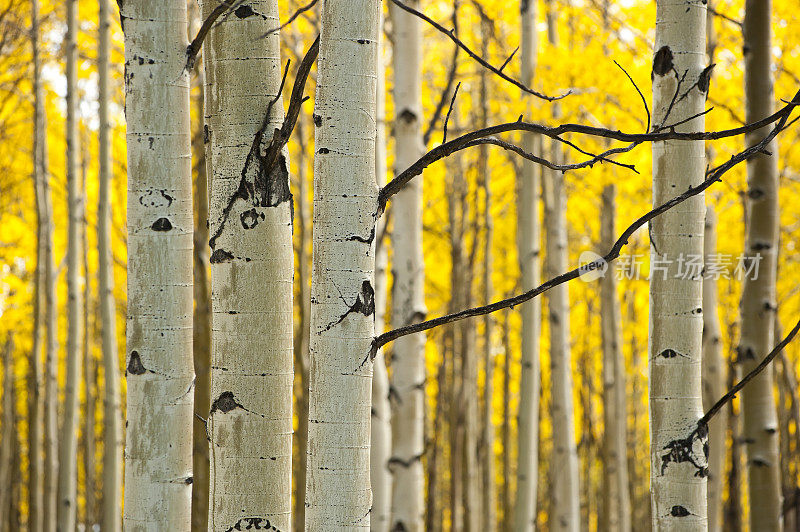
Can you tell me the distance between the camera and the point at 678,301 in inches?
69.5

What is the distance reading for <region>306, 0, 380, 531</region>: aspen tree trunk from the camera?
1.24m

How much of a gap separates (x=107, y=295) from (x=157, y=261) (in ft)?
9.81

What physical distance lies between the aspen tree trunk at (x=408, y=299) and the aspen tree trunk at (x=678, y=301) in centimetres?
143

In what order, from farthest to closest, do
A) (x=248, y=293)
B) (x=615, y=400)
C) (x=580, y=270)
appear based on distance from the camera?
(x=615, y=400) < (x=248, y=293) < (x=580, y=270)

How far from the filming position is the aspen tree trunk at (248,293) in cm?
141

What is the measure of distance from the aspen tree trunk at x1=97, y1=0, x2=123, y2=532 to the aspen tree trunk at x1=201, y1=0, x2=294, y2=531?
300 centimetres

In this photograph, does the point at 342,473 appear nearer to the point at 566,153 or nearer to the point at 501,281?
the point at 566,153

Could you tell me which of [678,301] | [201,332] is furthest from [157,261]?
[201,332]

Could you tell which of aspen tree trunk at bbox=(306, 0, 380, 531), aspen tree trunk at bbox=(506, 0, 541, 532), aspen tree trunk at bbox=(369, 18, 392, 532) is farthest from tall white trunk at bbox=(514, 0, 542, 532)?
aspen tree trunk at bbox=(306, 0, 380, 531)

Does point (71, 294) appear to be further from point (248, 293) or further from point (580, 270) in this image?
point (580, 270)

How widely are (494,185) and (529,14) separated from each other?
511 centimetres

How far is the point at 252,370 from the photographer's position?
141cm

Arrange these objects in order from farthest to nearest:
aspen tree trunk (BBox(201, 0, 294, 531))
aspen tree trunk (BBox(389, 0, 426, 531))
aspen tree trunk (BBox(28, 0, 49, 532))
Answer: aspen tree trunk (BBox(28, 0, 49, 532)) → aspen tree trunk (BBox(389, 0, 426, 531)) → aspen tree trunk (BBox(201, 0, 294, 531))

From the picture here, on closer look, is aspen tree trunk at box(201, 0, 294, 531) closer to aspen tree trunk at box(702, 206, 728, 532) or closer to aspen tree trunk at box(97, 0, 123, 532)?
aspen tree trunk at box(97, 0, 123, 532)
